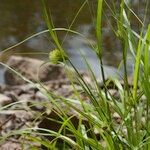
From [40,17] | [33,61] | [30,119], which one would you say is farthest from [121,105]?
[40,17]

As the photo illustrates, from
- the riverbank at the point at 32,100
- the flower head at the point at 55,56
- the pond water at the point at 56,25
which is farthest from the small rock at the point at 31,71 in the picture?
the flower head at the point at 55,56

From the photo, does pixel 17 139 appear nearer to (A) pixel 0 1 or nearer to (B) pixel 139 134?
(B) pixel 139 134

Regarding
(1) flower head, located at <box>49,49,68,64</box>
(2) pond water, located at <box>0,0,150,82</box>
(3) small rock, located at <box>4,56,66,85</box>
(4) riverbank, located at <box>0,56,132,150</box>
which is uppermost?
(1) flower head, located at <box>49,49,68,64</box>

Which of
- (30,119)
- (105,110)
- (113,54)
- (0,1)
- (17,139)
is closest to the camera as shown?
(105,110)

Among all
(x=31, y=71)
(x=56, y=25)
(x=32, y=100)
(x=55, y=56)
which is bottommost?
(x=56, y=25)

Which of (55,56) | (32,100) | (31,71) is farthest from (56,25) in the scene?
(55,56)

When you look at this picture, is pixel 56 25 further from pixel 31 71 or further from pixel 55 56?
pixel 55 56

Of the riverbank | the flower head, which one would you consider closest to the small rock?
the riverbank

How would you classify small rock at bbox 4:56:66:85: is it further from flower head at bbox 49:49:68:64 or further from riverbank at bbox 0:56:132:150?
flower head at bbox 49:49:68:64

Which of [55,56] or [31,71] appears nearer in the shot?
[55,56]
